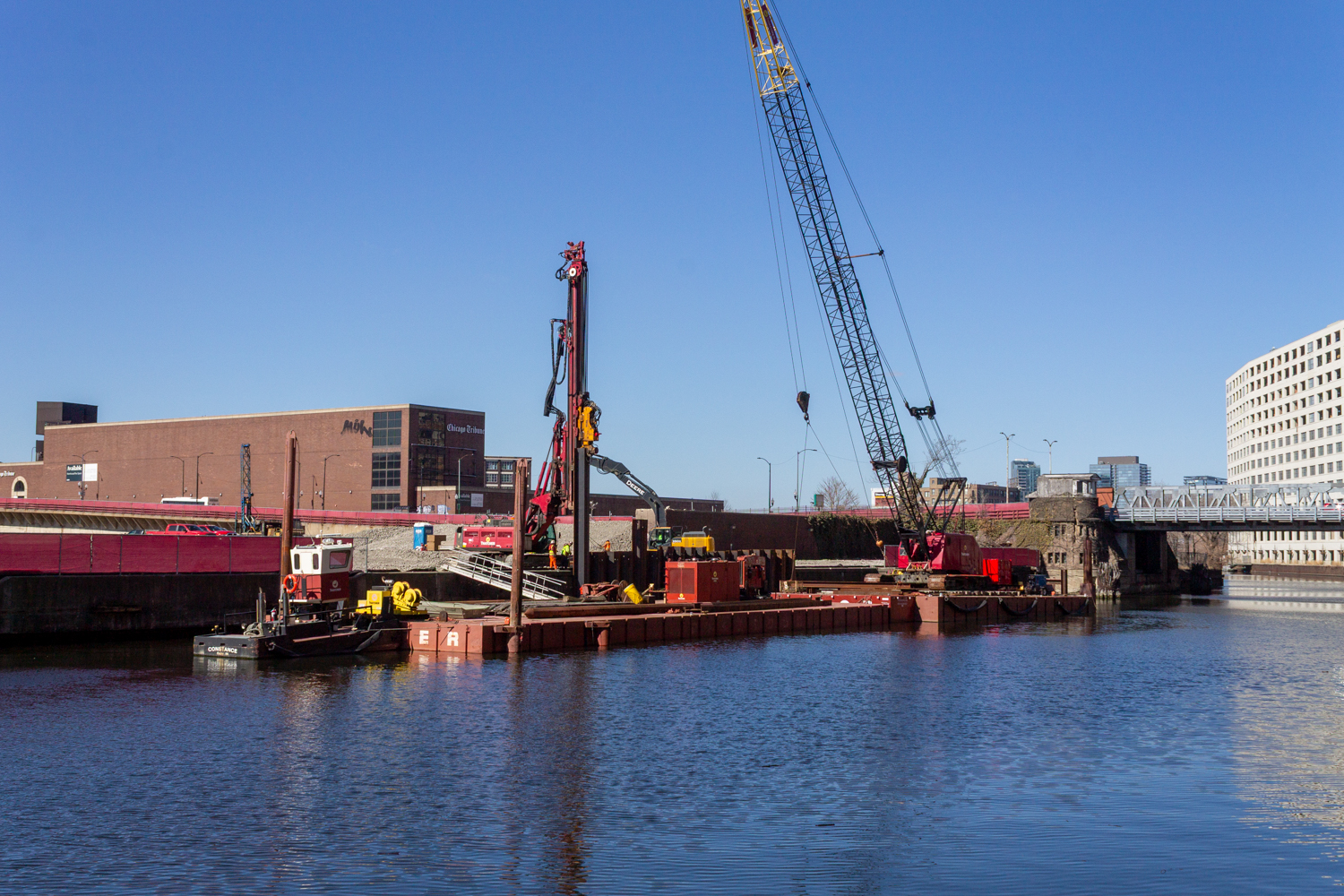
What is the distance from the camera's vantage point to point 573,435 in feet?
227

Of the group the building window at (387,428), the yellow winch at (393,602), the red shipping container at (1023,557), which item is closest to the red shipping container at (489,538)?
the yellow winch at (393,602)

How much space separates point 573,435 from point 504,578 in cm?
956

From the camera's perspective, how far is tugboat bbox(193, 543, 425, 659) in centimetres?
4375

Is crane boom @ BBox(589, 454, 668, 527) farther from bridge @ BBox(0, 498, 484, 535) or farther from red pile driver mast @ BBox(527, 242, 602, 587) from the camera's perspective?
bridge @ BBox(0, 498, 484, 535)

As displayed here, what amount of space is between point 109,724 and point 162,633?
23.9 metres

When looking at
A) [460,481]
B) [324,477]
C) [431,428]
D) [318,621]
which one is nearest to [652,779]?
[318,621]

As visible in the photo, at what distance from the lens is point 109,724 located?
3050 centimetres

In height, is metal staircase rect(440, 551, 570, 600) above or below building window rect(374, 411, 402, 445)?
below

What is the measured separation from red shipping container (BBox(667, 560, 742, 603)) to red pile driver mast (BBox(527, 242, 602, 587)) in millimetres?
5985

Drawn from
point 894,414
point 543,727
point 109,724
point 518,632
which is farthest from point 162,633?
point 894,414

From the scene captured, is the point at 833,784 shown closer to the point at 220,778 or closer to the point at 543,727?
the point at 543,727

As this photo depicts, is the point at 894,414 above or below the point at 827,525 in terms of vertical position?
above

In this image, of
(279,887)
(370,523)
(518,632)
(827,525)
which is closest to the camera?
(279,887)

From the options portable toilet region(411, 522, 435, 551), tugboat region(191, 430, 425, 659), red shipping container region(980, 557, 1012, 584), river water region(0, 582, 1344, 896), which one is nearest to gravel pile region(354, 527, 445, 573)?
portable toilet region(411, 522, 435, 551)
